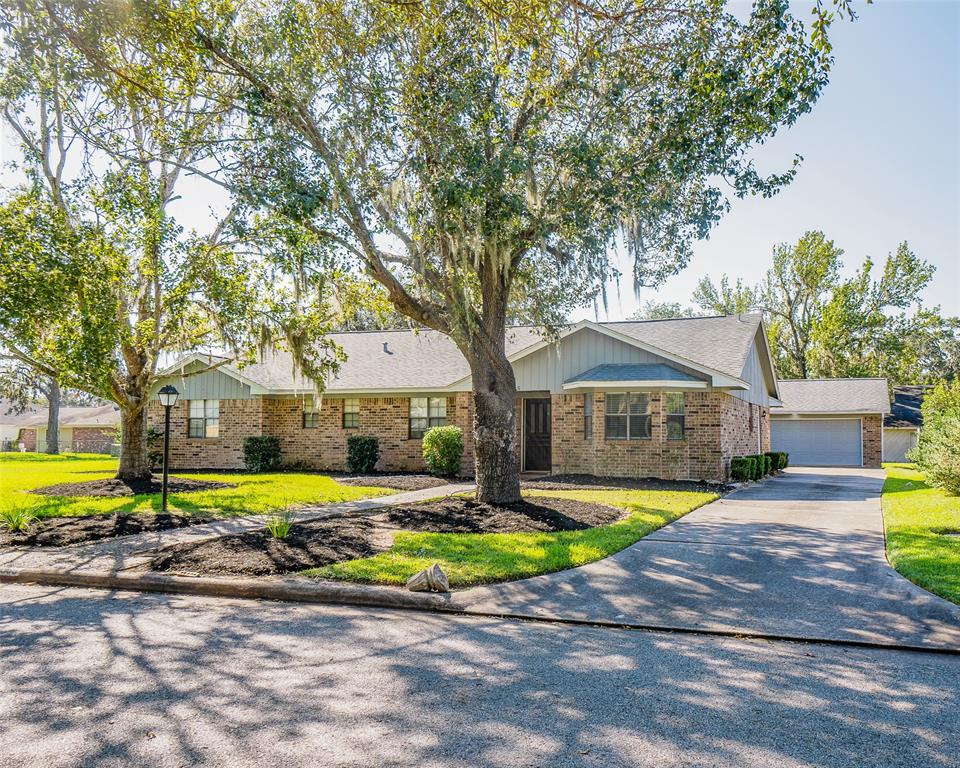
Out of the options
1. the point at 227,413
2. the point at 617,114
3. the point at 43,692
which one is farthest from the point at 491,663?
the point at 227,413

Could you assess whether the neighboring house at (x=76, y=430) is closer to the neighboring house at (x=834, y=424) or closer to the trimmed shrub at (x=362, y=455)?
the trimmed shrub at (x=362, y=455)

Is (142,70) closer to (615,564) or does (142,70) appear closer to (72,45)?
(72,45)

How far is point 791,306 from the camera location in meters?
45.0

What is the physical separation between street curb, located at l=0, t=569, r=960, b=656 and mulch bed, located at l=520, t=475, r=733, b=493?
8.94 meters

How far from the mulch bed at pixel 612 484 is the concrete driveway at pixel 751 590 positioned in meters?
5.38

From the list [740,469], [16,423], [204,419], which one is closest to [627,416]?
[740,469]

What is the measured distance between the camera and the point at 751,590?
684cm

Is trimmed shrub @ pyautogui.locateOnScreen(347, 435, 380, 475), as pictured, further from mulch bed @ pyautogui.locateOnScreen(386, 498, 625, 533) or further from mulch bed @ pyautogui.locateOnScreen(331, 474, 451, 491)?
mulch bed @ pyautogui.locateOnScreen(386, 498, 625, 533)

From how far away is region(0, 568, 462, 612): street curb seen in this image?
6.50 m

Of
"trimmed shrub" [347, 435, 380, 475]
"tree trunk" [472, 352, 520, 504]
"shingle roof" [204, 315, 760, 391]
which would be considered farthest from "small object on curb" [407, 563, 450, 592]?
"trimmed shrub" [347, 435, 380, 475]

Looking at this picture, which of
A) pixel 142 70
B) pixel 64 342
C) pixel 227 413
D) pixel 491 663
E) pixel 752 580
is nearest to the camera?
pixel 491 663

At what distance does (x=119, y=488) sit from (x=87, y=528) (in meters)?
5.10

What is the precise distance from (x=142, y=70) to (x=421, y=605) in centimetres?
837

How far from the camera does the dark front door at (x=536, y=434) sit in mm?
19984
